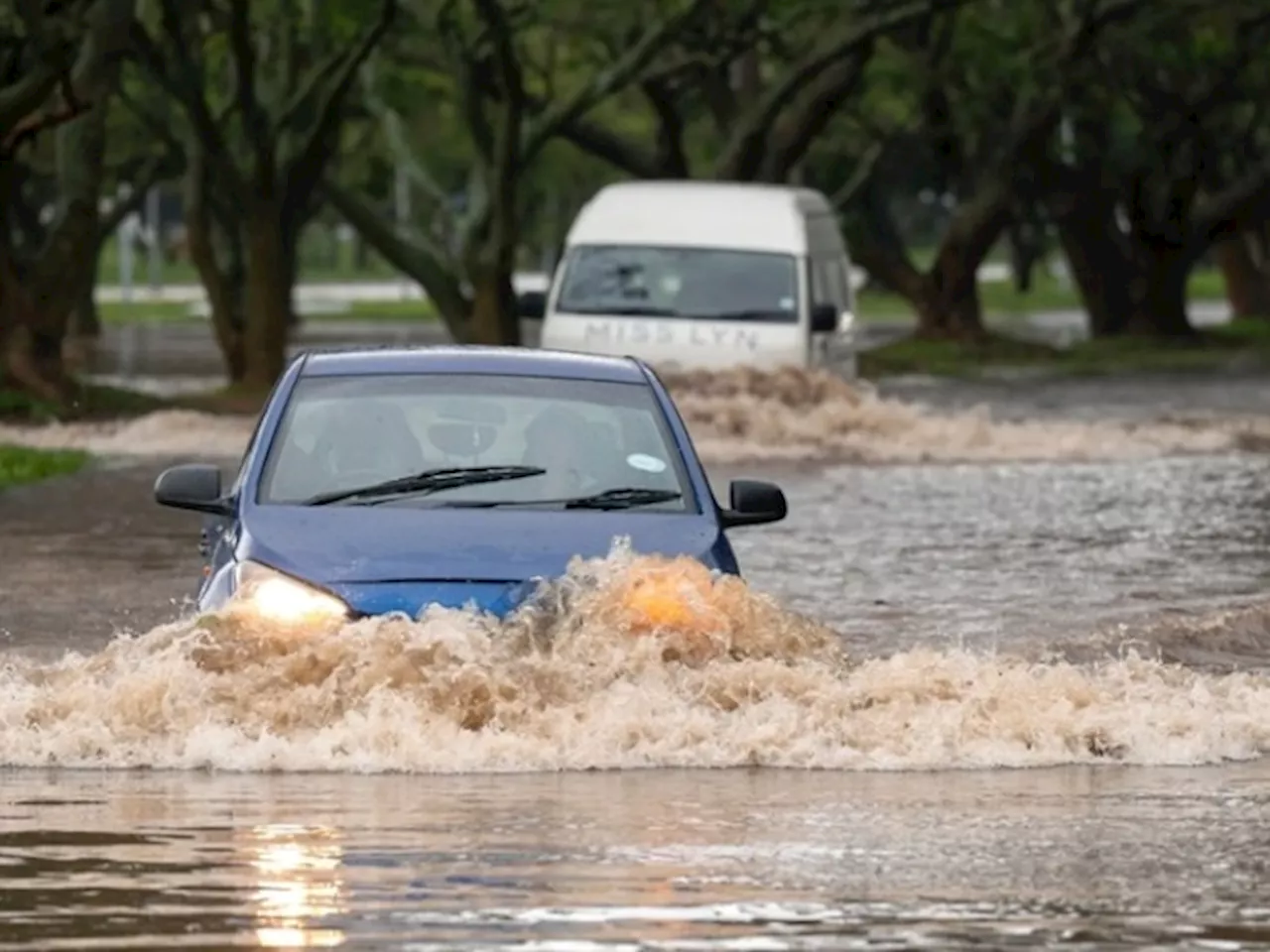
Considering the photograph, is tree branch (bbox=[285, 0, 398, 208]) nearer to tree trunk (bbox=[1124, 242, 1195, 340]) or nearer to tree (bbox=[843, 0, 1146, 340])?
tree (bbox=[843, 0, 1146, 340])

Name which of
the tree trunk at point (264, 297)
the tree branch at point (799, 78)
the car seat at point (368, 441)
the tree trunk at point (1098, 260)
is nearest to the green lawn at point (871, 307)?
the tree trunk at point (1098, 260)

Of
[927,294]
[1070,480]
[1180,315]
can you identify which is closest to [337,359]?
[1070,480]

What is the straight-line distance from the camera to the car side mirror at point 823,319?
3166cm

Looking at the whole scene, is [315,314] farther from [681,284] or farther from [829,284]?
[681,284]

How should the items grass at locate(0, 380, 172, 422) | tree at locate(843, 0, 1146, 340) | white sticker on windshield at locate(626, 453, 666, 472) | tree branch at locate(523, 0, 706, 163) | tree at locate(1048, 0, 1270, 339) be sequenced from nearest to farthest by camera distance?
white sticker on windshield at locate(626, 453, 666, 472) < grass at locate(0, 380, 172, 422) < tree branch at locate(523, 0, 706, 163) < tree at locate(843, 0, 1146, 340) < tree at locate(1048, 0, 1270, 339)

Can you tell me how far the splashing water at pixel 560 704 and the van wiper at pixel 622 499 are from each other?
53 cm

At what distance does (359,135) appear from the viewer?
64250mm

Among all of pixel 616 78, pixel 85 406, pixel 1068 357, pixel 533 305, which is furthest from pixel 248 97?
pixel 1068 357

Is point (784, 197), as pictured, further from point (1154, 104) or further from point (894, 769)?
point (1154, 104)

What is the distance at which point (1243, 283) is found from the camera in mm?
71688

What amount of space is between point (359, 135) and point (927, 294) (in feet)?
40.5

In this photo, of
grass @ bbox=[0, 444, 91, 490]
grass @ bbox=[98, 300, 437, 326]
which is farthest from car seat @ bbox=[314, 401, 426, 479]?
grass @ bbox=[98, 300, 437, 326]

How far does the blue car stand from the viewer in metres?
12.3

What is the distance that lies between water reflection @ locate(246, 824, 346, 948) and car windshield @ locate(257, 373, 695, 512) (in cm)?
271
